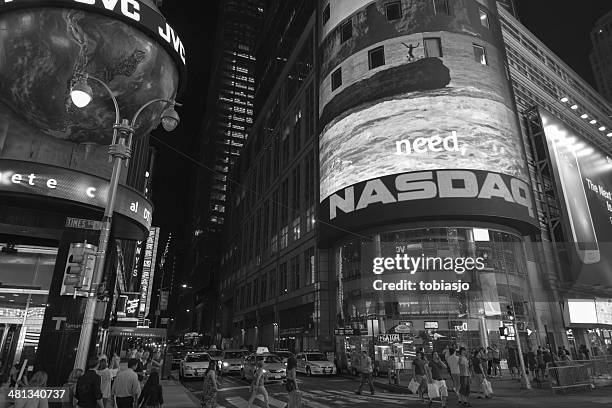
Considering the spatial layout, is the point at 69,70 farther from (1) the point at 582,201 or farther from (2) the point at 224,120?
(2) the point at 224,120

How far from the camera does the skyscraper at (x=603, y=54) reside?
169 metres

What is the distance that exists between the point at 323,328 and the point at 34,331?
101 feet

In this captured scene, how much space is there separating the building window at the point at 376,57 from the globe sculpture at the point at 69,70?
1288 inches

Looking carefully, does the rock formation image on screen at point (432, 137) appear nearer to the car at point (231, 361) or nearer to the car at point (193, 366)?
the car at point (231, 361)

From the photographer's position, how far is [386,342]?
33.5 m

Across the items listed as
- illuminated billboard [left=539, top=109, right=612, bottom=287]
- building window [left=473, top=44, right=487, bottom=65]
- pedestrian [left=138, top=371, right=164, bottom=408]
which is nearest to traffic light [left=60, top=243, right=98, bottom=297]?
pedestrian [left=138, top=371, right=164, bottom=408]

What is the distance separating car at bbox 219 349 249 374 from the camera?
103ft

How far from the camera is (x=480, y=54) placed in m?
42.4

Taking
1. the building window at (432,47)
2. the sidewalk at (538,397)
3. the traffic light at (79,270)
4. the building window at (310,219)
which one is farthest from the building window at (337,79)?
the traffic light at (79,270)

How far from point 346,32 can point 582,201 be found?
3457 centimetres

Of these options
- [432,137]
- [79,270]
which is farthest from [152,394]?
[432,137]

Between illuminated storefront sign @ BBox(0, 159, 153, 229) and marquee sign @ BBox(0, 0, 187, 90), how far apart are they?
4.39 metres

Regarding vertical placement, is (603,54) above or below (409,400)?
above

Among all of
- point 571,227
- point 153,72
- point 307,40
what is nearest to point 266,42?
point 307,40
